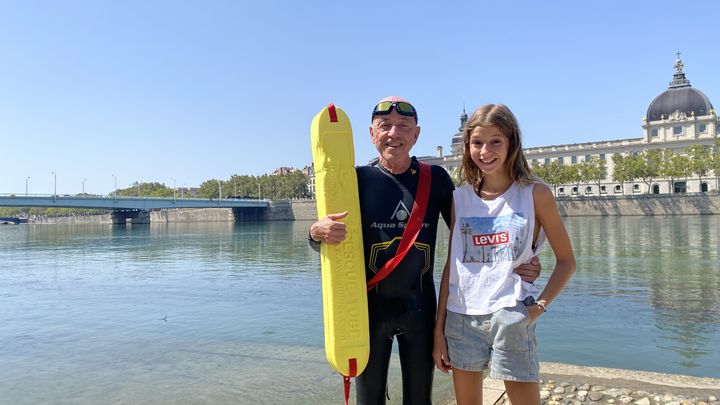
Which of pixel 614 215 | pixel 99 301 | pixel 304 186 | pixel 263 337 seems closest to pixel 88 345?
pixel 263 337

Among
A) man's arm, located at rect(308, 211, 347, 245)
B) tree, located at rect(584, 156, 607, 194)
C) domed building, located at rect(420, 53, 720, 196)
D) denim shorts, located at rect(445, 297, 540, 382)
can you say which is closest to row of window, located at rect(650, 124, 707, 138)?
domed building, located at rect(420, 53, 720, 196)

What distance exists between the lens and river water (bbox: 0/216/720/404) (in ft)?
22.7

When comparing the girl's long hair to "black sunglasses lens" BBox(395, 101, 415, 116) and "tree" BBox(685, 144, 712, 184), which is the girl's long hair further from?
"tree" BBox(685, 144, 712, 184)

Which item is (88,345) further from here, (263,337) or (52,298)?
(52,298)

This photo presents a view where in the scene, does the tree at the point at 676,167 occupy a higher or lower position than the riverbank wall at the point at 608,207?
higher

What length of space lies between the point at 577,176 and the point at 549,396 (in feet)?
278

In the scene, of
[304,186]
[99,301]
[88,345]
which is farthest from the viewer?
[304,186]

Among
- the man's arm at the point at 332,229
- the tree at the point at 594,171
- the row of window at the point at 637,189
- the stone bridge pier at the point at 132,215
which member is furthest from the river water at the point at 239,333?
the stone bridge pier at the point at 132,215

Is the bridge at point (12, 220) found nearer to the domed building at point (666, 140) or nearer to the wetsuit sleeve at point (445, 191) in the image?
the domed building at point (666, 140)

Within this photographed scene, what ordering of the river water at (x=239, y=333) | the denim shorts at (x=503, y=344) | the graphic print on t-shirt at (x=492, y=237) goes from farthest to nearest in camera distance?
1. the river water at (x=239, y=333)
2. the graphic print on t-shirt at (x=492, y=237)
3. the denim shorts at (x=503, y=344)

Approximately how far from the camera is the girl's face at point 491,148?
305cm

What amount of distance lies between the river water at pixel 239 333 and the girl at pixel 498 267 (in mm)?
3480

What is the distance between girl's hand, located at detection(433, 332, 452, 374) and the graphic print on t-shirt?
1.71ft

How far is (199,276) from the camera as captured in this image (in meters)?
19.0
